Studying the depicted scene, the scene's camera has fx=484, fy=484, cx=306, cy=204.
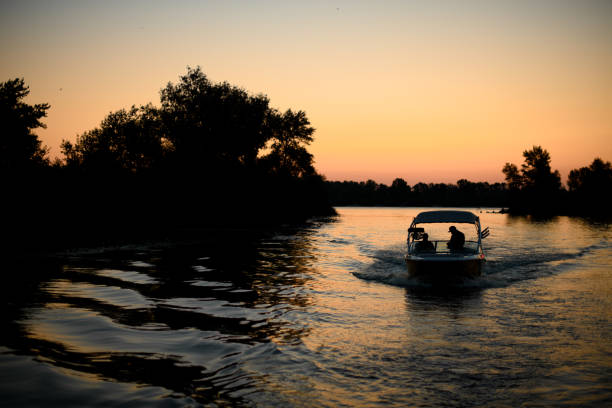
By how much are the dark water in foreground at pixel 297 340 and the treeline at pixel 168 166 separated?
509 inches

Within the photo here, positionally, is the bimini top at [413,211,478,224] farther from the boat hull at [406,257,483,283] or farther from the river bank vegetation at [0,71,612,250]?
the river bank vegetation at [0,71,612,250]

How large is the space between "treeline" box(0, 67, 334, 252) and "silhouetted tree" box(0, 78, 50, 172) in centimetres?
11

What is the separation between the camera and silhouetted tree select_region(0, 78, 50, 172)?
150 feet

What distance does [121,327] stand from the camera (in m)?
10.2

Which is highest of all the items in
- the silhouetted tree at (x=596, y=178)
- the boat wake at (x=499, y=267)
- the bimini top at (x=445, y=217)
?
the silhouetted tree at (x=596, y=178)

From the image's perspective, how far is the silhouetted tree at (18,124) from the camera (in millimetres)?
45844

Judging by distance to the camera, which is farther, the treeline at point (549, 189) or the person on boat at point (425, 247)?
the treeline at point (549, 189)

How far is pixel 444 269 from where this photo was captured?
15969mm

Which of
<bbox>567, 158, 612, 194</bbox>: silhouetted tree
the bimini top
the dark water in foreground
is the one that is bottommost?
the dark water in foreground

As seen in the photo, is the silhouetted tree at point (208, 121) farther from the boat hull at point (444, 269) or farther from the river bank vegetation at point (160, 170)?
the boat hull at point (444, 269)

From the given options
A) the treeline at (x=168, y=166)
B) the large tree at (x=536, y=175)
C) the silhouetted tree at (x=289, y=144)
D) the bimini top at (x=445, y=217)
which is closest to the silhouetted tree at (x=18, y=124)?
the treeline at (x=168, y=166)

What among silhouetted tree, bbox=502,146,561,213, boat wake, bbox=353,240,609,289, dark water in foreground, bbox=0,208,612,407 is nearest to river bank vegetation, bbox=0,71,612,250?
dark water in foreground, bbox=0,208,612,407

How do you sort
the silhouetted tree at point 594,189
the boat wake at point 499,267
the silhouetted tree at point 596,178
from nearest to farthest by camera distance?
the boat wake at point 499,267 < the silhouetted tree at point 594,189 < the silhouetted tree at point 596,178

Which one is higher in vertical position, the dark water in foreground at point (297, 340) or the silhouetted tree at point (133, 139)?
the silhouetted tree at point (133, 139)
